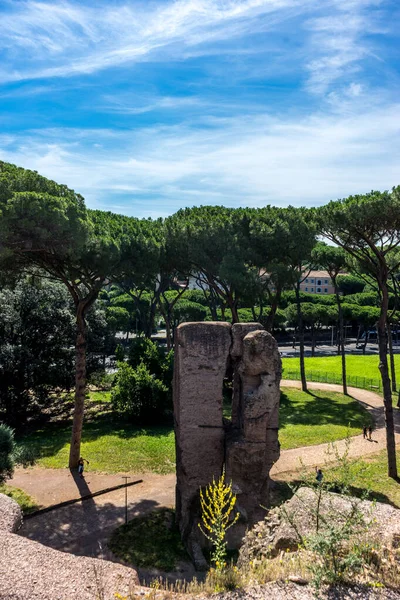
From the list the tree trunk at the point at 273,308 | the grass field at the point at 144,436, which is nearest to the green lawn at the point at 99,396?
the grass field at the point at 144,436

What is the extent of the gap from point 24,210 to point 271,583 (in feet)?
39.0

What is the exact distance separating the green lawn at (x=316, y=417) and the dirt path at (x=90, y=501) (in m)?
1.30

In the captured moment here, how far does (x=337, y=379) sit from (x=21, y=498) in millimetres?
23878

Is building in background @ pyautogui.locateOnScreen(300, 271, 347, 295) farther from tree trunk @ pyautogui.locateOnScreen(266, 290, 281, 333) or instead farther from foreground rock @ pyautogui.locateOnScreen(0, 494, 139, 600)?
foreground rock @ pyautogui.locateOnScreen(0, 494, 139, 600)

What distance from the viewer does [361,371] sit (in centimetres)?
3497

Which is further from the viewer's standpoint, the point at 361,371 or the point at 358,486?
the point at 361,371

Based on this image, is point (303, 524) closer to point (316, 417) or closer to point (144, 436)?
point (144, 436)

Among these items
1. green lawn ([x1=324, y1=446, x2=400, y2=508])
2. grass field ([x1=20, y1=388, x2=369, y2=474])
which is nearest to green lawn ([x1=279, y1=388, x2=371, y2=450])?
grass field ([x1=20, y1=388, x2=369, y2=474])

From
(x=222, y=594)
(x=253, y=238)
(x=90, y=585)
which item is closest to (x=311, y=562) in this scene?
(x=222, y=594)

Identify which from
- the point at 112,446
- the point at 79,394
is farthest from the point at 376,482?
the point at 79,394

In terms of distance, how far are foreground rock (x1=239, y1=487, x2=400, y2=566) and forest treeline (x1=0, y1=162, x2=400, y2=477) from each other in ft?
24.3

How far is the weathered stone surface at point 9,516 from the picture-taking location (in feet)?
28.6

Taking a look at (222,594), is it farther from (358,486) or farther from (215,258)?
(215,258)

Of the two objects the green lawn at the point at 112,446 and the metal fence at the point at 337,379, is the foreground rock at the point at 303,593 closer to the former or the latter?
the green lawn at the point at 112,446
